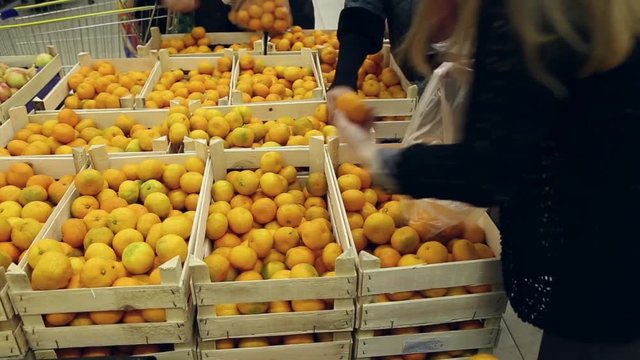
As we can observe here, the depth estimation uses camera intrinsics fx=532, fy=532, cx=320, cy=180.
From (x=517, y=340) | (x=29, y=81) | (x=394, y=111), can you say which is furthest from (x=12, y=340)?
(x=517, y=340)

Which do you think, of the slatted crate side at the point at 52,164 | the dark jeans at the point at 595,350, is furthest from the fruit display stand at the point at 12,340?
the dark jeans at the point at 595,350

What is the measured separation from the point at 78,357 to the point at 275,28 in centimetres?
234

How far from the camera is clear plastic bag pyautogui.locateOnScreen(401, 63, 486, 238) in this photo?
1.64 meters

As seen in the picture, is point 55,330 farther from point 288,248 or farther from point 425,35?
point 425,35

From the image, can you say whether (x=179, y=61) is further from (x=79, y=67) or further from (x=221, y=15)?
(x=221, y=15)

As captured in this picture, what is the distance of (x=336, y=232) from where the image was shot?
173 centimetres

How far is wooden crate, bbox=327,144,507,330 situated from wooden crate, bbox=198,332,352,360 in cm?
9

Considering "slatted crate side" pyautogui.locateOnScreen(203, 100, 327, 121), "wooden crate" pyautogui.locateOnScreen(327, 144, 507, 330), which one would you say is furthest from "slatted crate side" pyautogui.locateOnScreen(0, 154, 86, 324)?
"wooden crate" pyautogui.locateOnScreen(327, 144, 507, 330)

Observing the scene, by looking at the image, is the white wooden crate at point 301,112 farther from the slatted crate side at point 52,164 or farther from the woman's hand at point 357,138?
the woman's hand at point 357,138

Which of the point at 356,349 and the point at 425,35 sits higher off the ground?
the point at 425,35

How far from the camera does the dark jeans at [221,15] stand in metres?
3.61

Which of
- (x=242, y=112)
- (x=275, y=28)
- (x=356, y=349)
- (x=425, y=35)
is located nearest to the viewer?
(x=425, y=35)

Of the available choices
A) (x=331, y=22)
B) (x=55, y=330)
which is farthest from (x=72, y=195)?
(x=331, y=22)

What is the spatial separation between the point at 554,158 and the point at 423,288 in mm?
587
